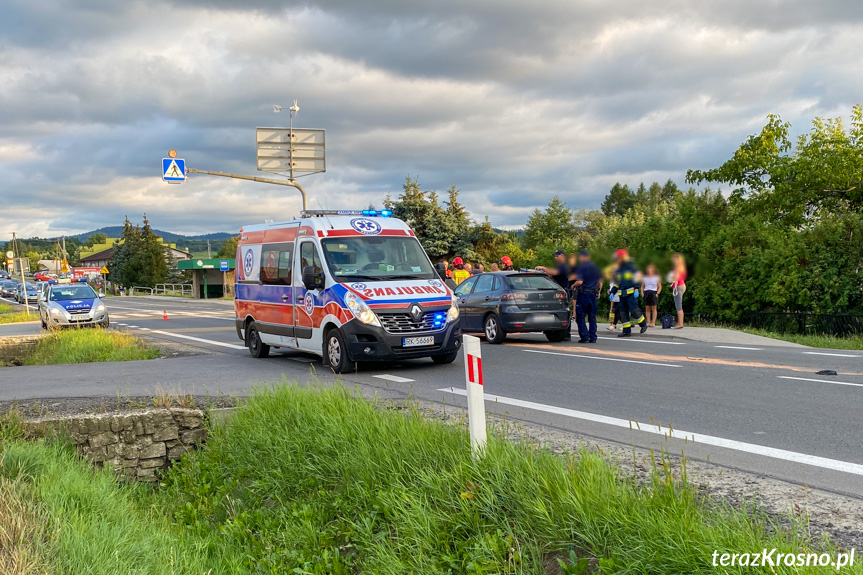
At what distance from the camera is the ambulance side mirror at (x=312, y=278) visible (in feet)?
35.9

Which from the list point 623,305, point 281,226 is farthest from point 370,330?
point 623,305

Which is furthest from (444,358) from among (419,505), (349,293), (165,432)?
(419,505)

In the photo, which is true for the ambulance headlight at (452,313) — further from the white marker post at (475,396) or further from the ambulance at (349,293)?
the white marker post at (475,396)

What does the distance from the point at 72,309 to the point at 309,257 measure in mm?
15198

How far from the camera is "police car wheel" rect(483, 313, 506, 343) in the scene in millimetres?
15109

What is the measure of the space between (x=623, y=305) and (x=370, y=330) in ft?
28.0

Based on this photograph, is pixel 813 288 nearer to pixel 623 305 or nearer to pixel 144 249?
pixel 623 305

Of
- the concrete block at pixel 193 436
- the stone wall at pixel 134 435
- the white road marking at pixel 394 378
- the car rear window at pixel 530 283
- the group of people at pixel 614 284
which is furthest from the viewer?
the car rear window at pixel 530 283

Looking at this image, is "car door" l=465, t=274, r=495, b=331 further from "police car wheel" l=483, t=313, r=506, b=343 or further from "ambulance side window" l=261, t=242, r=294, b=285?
"ambulance side window" l=261, t=242, r=294, b=285

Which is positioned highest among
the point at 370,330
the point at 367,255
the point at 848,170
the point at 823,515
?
the point at 848,170

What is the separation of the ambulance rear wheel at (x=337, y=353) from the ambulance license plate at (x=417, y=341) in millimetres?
843

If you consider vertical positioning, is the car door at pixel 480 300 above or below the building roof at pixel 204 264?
below

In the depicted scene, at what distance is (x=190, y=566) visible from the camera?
4828 mm

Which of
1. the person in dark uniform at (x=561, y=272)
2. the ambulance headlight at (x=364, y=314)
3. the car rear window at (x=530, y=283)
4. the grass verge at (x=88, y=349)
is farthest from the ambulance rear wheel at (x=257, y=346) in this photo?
the person in dark uniform at (x=561, y=272)
